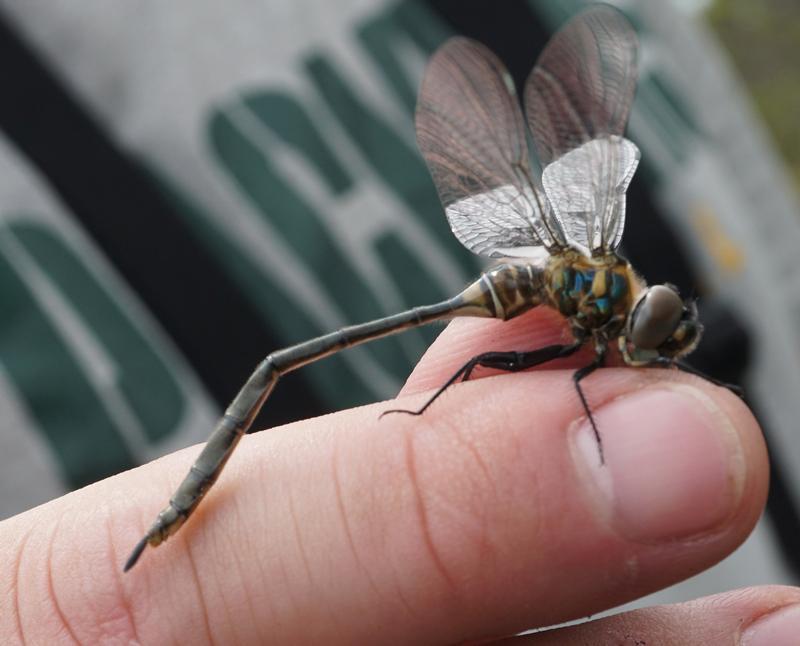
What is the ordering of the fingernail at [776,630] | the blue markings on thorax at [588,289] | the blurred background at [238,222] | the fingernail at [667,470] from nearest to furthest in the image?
the fingernail at [667,470]
the fingernail at [776,630]
the blue markings on thorax at [588,289]
the blurred background at [238,222]

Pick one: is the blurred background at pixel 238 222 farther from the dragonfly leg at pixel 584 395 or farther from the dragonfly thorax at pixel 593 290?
the dragonfly leg at pixel 584 395

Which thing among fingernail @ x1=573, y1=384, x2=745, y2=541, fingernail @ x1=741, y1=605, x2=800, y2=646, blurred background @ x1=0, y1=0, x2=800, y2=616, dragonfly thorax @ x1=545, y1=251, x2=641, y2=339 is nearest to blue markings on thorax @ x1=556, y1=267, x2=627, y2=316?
dragonfly thorax @ x1=545, y1=251, x2=641, y2=339

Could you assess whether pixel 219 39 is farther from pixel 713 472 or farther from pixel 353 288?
pixel 713 472

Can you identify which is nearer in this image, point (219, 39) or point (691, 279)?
point (219, 39)

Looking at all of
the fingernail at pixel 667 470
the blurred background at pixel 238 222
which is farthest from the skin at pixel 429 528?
the blurred background at pixel 238 222

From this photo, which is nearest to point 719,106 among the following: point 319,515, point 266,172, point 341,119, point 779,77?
point 341,119

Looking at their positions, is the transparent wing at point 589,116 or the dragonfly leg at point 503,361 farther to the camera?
the transparent wing at point 589,116

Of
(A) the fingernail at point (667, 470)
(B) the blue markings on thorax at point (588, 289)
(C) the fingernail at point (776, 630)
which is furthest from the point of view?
(B) the blue markings on thorax at point (588, 289)
